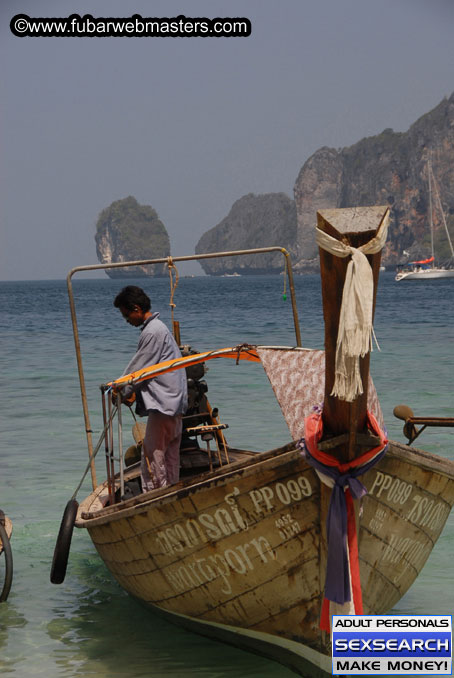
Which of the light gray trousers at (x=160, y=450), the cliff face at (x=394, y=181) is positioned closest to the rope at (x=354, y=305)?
the light gray trousers at (x=160, y=450)

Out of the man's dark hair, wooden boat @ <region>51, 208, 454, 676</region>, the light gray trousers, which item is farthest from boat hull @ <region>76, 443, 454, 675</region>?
the man's dark hair

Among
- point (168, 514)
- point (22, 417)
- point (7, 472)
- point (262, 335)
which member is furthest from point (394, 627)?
point (262, 335)

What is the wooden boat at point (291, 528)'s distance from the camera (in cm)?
480

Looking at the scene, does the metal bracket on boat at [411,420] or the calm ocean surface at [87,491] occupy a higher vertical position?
the metal bracket on boat at [411,420]

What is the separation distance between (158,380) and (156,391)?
0.08m

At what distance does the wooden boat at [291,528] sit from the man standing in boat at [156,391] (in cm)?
25

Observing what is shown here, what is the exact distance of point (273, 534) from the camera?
5.10m

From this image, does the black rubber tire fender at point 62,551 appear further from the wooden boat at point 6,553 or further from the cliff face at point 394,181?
the cliff face at point 394,181

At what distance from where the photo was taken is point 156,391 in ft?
20.0

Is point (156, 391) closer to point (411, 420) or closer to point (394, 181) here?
point (411, 420)

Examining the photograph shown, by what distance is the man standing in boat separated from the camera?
6.11m

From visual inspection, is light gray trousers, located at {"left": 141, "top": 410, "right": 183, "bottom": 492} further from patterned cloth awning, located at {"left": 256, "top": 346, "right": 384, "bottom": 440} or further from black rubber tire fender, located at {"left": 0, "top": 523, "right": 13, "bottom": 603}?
black rubber tire fender, located at {"left": 0, "top": 523, "right": 13, "bottom": 603}

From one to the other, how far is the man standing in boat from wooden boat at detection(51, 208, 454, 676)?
0.25 meters

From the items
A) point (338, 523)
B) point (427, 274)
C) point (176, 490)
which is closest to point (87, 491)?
point (176, 490)
